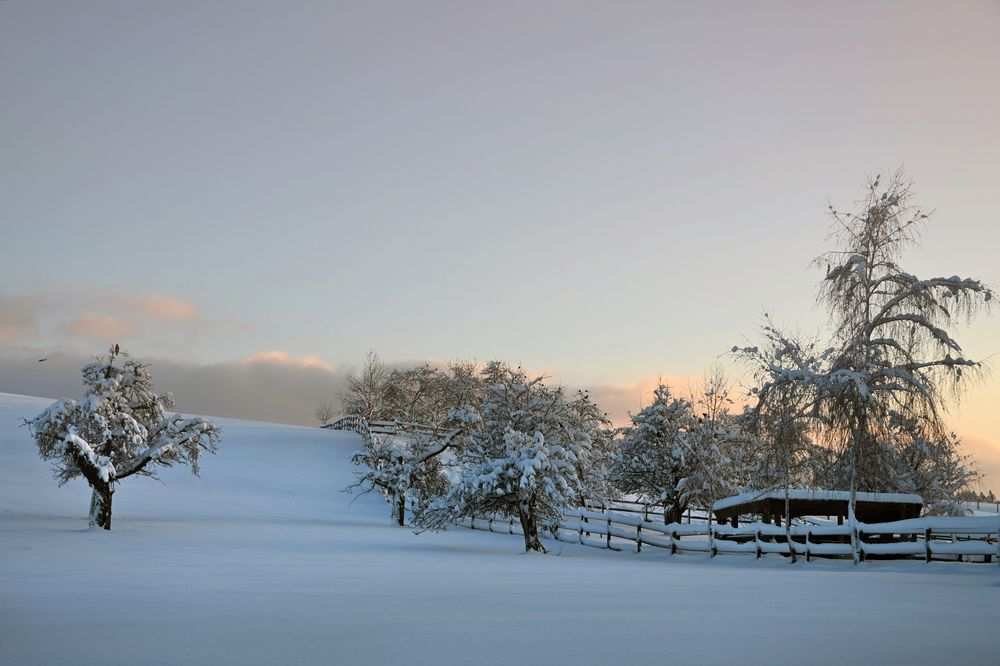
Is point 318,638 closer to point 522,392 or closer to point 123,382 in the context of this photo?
point 522,392

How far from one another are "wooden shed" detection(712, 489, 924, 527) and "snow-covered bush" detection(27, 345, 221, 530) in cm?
1970

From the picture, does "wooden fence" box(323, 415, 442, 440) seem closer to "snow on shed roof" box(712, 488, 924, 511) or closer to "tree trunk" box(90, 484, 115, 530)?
"tree trunk" box(90, 484, 115, 530)

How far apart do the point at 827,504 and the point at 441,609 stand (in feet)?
80.1

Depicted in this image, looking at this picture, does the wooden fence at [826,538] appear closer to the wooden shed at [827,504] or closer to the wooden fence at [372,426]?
the wooden shed at [827,504]

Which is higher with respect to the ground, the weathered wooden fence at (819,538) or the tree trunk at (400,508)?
the weathered wooden fence at (819,538)

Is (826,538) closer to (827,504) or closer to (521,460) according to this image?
(827,504)

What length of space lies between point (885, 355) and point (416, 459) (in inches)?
765

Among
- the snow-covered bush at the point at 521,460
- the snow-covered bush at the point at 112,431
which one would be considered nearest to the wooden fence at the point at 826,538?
the snow-covered bush at the point at 521,460

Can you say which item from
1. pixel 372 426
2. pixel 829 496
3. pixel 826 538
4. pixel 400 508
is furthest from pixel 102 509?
pixel 372 426

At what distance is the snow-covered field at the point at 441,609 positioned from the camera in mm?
6688

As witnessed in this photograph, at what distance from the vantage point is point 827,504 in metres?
30.1

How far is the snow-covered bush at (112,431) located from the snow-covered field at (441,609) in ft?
17.0

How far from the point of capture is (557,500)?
2484cm

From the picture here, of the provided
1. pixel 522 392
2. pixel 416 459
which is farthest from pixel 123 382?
pixel 522 392
